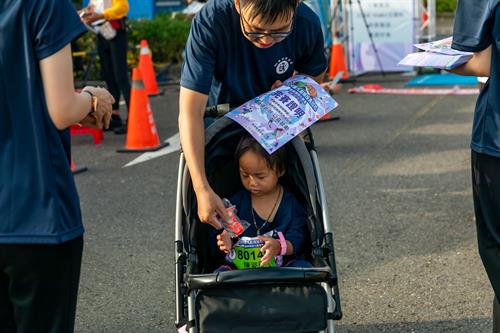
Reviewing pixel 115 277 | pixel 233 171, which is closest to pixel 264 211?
pixel 233 171

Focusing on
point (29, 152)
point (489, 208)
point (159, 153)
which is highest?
point (29, 152)

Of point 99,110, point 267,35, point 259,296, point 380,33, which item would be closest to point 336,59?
point 380,33

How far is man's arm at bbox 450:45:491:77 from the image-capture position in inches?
130

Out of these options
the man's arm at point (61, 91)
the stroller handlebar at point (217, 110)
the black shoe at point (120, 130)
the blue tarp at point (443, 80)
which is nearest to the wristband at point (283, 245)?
the stroller handlebar at point (217, 110)

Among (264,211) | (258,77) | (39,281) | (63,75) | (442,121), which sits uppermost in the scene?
(63,75)

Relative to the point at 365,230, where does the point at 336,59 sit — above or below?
below

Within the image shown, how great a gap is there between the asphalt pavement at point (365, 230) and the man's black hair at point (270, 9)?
5.77 ft

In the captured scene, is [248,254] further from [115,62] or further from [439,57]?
[115,62]

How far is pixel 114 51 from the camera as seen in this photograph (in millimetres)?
9711

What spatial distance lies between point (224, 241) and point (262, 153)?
0.40m

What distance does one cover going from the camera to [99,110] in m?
2.71

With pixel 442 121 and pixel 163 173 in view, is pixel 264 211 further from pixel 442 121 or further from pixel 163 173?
pixel 442 121

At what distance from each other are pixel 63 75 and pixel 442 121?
7759 millimetres

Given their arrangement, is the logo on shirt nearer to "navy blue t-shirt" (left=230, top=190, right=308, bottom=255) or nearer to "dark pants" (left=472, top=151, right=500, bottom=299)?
"navy blue t-shirt" (left=230, top=190, right=308, bottom=255)
